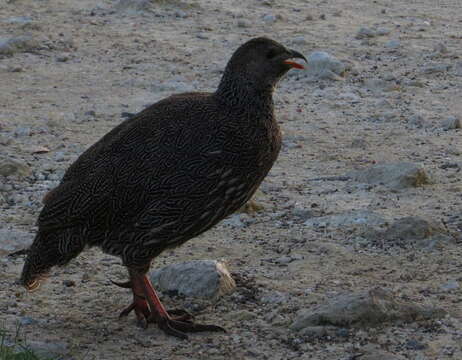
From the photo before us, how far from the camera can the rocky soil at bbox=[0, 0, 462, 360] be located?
533 centimetres

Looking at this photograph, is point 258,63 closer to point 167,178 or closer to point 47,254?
point 167,178

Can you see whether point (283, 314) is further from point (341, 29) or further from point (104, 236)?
point (341, 29)

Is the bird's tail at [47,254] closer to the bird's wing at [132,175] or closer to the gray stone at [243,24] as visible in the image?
the bird's wing at [132,175]

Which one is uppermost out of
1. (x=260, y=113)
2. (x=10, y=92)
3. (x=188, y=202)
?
(x=260, y=113)

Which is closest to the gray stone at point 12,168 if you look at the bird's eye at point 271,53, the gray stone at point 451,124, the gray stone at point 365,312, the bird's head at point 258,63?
the bird's head at point 258,63

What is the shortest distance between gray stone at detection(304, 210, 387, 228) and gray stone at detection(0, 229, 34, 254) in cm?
180

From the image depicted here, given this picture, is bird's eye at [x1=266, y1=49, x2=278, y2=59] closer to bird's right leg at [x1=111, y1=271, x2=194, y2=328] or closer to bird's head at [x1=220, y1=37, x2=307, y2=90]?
bird's head at [x1=220, y1=37, x2=307, y2=90]

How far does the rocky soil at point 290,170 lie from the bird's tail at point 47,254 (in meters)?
0.23

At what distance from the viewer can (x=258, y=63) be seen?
218 inches

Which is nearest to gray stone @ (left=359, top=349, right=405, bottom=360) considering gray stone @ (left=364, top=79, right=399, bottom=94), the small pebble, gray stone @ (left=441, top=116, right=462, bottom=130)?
the small pebble

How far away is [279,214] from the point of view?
6.93m

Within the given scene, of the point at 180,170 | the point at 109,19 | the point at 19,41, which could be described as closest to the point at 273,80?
the point at 180,170

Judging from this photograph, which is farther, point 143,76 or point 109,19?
point 109,19

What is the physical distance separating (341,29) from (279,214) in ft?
14.9
